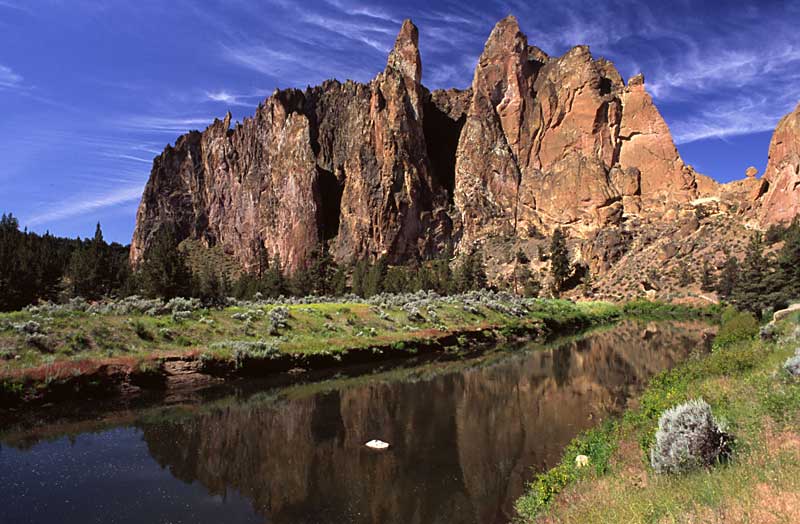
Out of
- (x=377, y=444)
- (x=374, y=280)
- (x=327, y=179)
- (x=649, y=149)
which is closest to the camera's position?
(x=377, y=444)

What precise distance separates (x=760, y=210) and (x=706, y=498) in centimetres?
9982

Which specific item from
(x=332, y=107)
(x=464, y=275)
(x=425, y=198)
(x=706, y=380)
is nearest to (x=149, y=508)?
(x=706, y=380)

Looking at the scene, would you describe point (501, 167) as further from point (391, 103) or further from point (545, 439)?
point (545, 439)

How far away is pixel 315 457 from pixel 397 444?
273 centimetres

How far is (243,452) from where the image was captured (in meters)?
15.6

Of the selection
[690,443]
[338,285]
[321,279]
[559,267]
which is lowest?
[690,443]

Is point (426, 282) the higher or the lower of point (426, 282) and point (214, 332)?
the higher

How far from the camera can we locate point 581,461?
1220 centimetres

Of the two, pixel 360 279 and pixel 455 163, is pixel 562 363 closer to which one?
pixel 360 279

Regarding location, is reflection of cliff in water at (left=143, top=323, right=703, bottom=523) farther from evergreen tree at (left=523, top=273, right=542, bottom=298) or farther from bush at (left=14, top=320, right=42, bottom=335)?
evergreen tree at (left=523, top=273, right=542, bottom=298)

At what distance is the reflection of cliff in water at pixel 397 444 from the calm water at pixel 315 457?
0.18 feet

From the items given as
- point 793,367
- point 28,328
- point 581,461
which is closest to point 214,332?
point 28,328

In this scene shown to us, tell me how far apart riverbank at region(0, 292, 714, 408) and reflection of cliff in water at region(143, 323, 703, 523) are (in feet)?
18.1

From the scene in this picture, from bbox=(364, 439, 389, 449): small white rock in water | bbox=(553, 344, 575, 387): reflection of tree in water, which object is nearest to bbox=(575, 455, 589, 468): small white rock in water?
bbox=(364, 439, 389, 449): small white rock in water
